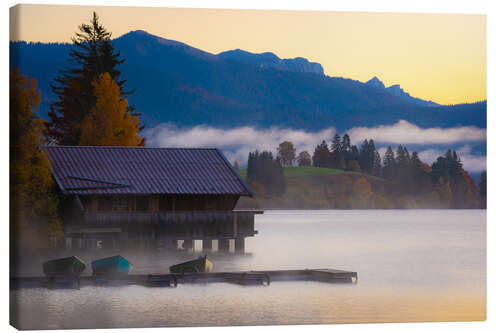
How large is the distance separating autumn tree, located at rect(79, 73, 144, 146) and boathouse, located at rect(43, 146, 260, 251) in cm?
555

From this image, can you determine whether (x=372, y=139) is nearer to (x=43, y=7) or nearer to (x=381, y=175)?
(x=381, y=175)

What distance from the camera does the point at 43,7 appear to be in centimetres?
2020

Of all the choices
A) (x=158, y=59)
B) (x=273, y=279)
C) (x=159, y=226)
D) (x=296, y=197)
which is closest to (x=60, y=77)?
(x=158, y=59)

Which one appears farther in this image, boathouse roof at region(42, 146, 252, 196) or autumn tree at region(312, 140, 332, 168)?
autumn tree at region(312, 140, 332, 168)

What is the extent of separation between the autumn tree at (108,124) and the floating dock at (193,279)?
17.9 meters

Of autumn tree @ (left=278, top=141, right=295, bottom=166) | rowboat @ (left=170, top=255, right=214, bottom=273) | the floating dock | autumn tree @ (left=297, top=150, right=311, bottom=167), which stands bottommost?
the floating dock

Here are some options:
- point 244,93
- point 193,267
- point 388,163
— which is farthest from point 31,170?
point 244,93

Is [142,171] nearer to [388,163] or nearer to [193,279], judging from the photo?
[193,279]

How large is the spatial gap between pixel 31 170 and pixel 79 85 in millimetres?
24810

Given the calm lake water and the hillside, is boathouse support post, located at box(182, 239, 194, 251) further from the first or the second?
the hillside

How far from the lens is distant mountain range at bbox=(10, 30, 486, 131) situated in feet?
148

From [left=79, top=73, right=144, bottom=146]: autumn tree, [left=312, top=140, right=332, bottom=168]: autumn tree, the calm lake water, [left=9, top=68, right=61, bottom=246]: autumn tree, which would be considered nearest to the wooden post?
the calm lake water

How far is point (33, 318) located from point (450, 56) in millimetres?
13608

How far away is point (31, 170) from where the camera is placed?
1036 inches
